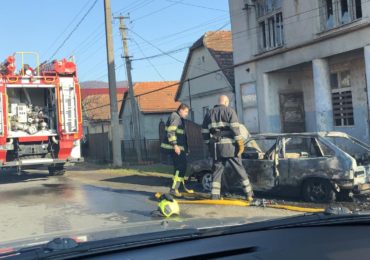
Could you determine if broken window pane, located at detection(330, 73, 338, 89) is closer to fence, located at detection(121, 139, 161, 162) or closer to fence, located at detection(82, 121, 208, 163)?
fence, located at detection(82, 121, 208, 163)

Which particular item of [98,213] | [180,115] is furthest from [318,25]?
[98,213]

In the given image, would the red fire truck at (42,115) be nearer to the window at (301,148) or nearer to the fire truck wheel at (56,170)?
the fire truck wheel at (56,170)

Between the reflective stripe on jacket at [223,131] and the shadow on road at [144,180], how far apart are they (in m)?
3.70

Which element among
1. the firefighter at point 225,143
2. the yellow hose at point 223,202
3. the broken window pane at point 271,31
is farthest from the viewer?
the broken window pane at point 271,31

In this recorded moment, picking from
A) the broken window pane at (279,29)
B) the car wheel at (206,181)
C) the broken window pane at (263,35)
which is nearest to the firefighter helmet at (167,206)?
the car wheel at (206,181)

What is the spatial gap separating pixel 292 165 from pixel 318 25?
7.56m

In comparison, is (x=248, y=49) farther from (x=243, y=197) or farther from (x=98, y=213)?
(x=98, y=213)

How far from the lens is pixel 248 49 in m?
19.4

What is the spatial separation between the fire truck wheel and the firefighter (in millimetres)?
8598

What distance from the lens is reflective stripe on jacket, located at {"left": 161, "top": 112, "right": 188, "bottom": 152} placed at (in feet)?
35.1

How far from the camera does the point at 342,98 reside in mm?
16672

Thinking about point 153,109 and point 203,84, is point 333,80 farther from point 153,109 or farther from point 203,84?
point 153,109

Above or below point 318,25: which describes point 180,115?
below

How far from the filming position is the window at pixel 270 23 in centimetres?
1783
